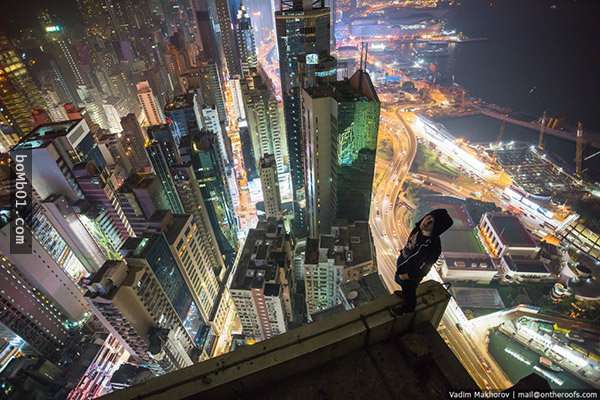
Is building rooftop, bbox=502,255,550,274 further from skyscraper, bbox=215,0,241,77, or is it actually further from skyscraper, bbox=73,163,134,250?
skyscraper, bbox=215,0,241,77

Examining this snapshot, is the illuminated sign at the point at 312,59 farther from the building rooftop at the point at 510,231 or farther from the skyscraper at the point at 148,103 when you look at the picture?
the skyscraper at the point at 148,103

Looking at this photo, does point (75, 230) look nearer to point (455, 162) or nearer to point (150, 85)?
point (150, 85)

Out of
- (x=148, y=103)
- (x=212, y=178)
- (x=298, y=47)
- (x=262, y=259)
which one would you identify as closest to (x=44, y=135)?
(x=212, y=178)

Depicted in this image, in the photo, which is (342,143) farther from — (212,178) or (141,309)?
(141,309)

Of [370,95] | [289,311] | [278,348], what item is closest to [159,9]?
[370,95]

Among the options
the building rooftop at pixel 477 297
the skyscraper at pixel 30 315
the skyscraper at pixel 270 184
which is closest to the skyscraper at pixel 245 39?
the skyscraper at pixel 270 184

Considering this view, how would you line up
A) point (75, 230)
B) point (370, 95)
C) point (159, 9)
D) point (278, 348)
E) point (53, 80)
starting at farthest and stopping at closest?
point (159, 9)
point (53, 80)
point (75, 230)
point (370, 95)
point (278, 348)

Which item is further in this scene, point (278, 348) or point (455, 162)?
point (455, 162)
